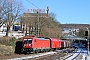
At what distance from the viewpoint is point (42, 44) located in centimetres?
5028

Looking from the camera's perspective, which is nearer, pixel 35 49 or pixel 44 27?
pixel 35 49

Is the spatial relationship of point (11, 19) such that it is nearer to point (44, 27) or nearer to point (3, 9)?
point (3, 9)

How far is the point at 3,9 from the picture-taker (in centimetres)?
6294

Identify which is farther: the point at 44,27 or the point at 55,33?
Result: the point at 55,33

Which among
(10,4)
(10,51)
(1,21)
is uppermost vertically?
(10,4)

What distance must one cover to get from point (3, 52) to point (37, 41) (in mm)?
8648

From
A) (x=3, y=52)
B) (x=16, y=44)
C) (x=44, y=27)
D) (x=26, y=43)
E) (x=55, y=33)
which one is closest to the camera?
(x=3, y=52)

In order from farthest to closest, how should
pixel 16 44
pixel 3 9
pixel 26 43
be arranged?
pixel 3 9 < pixel 16 44 < pixel 26 43

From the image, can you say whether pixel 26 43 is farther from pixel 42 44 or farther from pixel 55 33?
pixel 55 33

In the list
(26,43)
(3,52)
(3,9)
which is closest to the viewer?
(3,52)

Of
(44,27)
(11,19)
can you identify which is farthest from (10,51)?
(44,27)

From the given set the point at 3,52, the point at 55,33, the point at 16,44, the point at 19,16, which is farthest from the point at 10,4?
the point at 55,33

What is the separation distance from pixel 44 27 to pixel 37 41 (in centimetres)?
4962

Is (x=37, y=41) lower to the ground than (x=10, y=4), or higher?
lower
